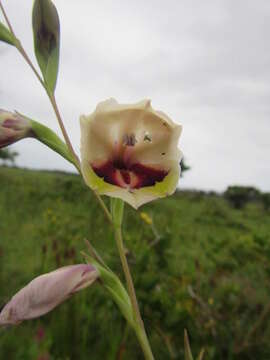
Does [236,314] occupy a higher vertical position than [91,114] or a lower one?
lower

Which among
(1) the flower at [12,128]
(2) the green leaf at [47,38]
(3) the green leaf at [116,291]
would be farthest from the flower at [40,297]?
(2) the green leaf at [47,38]

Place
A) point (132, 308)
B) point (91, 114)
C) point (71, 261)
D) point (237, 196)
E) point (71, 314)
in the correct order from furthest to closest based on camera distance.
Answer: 1. point (237, 196)
2. point (71, 261)
3. point (71, 314)
4. point (132, 308)
5. point (91, 114)

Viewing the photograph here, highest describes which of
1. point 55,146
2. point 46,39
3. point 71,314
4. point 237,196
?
point 46,39

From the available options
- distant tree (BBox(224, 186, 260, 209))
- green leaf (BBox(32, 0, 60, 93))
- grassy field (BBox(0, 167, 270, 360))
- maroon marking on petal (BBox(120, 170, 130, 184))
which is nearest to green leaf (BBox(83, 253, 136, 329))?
maroon marking on petal (BBox(120, 170, 130, 184))

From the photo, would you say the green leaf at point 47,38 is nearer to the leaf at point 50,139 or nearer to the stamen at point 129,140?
the leaf at point 50,139

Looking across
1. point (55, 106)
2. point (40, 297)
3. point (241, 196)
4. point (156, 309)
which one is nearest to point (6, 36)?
point (55, 106)

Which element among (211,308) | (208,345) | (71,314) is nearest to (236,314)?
(211,308)

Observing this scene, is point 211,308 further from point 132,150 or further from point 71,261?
point 132,150
